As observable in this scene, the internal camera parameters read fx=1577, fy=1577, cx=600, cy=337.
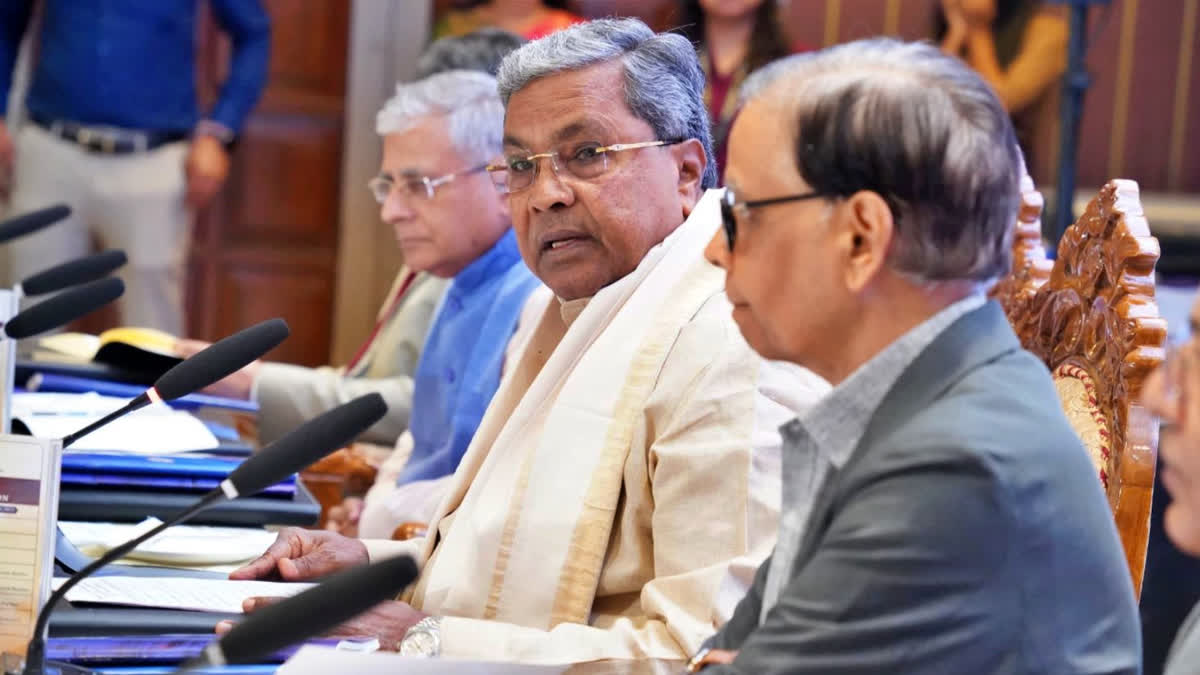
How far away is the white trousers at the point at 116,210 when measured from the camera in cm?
446

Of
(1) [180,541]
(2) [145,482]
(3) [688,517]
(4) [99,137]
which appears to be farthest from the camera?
(4) [99,137]

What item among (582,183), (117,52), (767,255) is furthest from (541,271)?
(117,52)

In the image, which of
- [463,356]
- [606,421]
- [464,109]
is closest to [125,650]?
[606,421]

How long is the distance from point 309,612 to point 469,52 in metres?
2.18

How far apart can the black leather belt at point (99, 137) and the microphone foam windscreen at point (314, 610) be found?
3681 millimetres

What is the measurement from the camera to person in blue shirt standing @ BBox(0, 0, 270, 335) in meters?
4.47

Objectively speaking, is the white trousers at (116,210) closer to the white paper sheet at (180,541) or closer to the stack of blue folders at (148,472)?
the stack of blue folders at (148,472)

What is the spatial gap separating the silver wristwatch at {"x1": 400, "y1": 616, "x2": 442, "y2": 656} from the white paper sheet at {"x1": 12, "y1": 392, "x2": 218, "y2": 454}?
69 cm

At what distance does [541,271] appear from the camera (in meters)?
1.90

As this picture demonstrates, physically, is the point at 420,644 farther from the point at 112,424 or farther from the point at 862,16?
the point at 862,16

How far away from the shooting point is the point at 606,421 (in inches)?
66.0

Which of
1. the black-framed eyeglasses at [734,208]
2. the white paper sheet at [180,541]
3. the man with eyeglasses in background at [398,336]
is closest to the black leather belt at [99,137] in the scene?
the man with eyeglasses in background at [398,336]

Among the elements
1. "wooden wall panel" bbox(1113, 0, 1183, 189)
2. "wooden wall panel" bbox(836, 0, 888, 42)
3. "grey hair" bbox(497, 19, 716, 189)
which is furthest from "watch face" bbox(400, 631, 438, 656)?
"wooden wall panel" bbox(1113, 0, 1183, 189)

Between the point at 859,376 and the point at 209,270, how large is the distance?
14.6 ft
